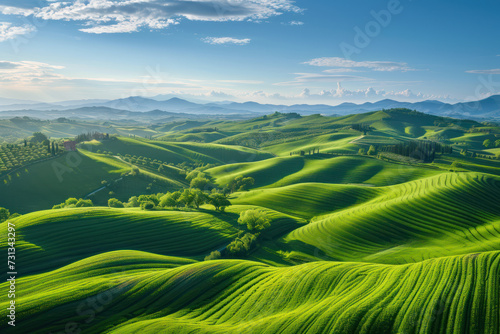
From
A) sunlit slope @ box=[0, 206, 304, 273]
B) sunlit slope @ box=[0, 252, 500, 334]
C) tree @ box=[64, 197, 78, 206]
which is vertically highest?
sunlit slope @ box=[0, 252, 500, 334]

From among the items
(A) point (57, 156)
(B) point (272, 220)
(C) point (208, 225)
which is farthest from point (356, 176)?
(A) point (57, 156)

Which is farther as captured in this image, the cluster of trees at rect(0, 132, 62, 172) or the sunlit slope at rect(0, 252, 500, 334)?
the cluster of trees at rect(0, 132, 62, 172)

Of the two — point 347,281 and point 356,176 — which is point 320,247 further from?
point 356,176

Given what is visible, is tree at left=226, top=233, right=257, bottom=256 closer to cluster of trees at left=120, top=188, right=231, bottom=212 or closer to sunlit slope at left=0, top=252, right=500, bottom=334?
sunlit slope at left=0, top=252, right=500, bottom=334

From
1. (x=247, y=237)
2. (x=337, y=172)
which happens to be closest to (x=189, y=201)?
(x=247, y=237)

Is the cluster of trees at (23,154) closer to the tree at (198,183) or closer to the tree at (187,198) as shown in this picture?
the tree at (198,183)

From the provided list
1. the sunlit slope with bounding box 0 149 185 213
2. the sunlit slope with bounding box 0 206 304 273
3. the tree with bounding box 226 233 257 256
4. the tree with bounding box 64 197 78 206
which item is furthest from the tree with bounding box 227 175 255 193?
the tree with bounding box 226 233 257 256
